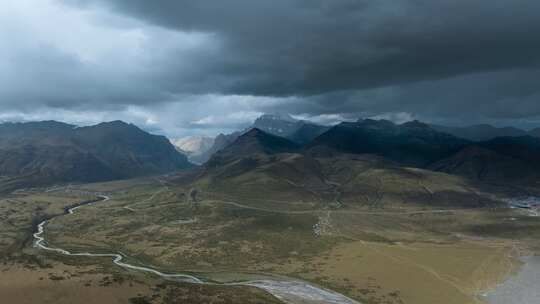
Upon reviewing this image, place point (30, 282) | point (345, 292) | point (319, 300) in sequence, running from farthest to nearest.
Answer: point (345, 292) → point (319, 300) → point (30, 282)

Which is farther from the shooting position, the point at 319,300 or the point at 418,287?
the point at 418,287

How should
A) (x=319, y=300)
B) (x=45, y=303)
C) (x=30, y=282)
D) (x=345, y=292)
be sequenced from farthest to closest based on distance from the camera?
(x=345, y=292), (x=319, y=300), (x=30, y=282), (x=45, y=303)

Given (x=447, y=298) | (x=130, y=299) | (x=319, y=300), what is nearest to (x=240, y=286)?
(x=319, y=300)

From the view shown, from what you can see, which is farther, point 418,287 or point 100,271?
point 418,287

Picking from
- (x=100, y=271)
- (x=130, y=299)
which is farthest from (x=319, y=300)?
(x=100, y=271)

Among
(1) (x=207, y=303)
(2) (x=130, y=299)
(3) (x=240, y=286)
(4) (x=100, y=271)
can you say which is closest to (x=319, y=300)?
(3) (x=240, y=286)

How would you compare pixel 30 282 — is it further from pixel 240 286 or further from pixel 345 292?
pixel 345 292

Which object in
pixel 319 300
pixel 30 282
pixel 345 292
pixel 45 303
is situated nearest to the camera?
pixel 45 303

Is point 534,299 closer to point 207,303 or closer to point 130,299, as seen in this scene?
point 207,303
